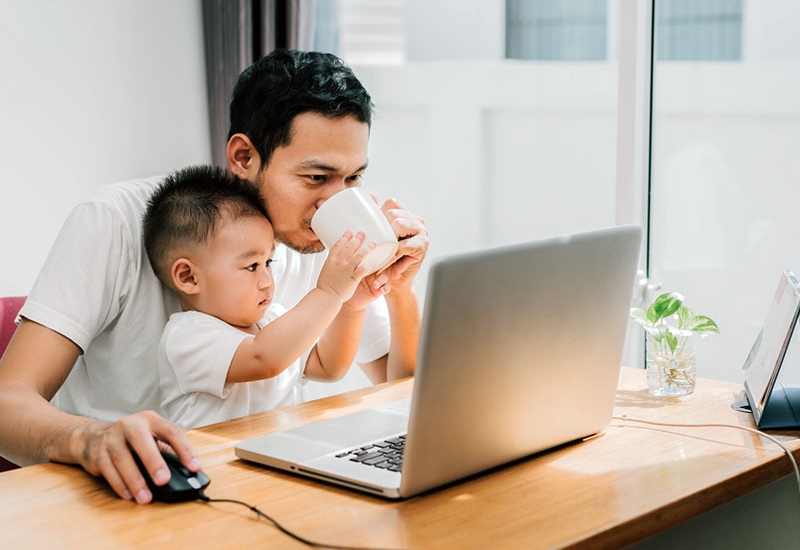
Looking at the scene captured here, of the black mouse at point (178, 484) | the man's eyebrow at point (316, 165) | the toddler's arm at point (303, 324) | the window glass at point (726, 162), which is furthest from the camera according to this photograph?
the window glass at point (726, 162)

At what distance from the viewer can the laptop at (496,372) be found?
1.02 meters

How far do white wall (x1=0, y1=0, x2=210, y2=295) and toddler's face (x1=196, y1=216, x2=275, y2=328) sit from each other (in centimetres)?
105

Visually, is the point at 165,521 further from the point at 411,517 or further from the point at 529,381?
the point at 529,381

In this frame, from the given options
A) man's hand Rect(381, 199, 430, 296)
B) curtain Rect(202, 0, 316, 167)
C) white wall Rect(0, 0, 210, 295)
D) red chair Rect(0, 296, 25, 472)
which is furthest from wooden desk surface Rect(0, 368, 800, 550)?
curtain Rect(202, 0, 316, 167)

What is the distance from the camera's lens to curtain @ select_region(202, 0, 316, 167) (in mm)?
2730

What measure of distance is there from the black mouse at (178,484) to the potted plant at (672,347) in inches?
30.6

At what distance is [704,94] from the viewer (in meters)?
2.16

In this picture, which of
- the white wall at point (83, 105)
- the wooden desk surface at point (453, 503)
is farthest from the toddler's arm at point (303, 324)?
the white wall at point (83, 105)

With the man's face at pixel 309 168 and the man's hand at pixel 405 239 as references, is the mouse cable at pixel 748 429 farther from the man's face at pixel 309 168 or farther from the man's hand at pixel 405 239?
the man's face at pixel 309 168

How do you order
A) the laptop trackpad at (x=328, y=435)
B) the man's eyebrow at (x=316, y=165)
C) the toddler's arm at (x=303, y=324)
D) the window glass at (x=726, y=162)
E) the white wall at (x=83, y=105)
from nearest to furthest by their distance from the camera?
the laptop trackpad at (x=328, y=435)
the toddler's arm at (x=303, y=324)
the man's eyebrow at (x=316, y=165)
the window glass at (x=726, y=162)
the white wall at (x=83, y=105)

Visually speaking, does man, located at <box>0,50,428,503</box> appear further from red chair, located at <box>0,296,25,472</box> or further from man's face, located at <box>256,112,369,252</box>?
red chair, located at <box>0,296,25,472</box>

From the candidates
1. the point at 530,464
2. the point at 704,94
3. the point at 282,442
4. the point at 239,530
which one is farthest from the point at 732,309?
the point at 239,530

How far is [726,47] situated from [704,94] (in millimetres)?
108

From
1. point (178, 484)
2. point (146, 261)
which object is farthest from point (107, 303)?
point (178, 484)
